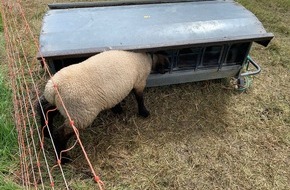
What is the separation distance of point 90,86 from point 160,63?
1.28 metres

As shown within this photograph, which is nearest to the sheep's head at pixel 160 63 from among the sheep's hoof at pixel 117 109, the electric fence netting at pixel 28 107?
the sheep's hoof at pixel 117 109

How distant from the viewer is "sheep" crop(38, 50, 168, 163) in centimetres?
293

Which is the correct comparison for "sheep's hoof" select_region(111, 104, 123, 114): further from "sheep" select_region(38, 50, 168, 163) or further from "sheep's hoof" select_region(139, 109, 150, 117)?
"sheep" select_region(38, 50, 168, 163)

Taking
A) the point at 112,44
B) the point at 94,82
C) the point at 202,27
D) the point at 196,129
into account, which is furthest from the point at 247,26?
the point at 94,82

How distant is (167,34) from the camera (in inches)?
149

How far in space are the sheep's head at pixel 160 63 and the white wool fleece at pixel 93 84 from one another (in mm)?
481

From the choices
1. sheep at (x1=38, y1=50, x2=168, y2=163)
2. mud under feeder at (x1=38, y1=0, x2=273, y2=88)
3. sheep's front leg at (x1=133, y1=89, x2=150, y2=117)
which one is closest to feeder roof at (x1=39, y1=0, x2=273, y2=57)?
mud under feeder at (x1=38, y1=0, x2=273, y2=88)

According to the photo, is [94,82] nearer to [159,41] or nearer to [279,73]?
[159,41]

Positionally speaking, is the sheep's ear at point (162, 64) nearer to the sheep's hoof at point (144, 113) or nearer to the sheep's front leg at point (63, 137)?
the sheep's hoof at point (144, 113)

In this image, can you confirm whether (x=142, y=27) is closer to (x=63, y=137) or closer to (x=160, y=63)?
(x=160, y=63)

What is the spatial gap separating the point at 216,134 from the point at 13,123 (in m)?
2.55

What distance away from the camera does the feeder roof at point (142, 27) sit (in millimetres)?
3508

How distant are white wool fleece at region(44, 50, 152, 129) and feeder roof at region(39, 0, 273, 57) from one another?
25 cm

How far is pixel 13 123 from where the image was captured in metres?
3.60
